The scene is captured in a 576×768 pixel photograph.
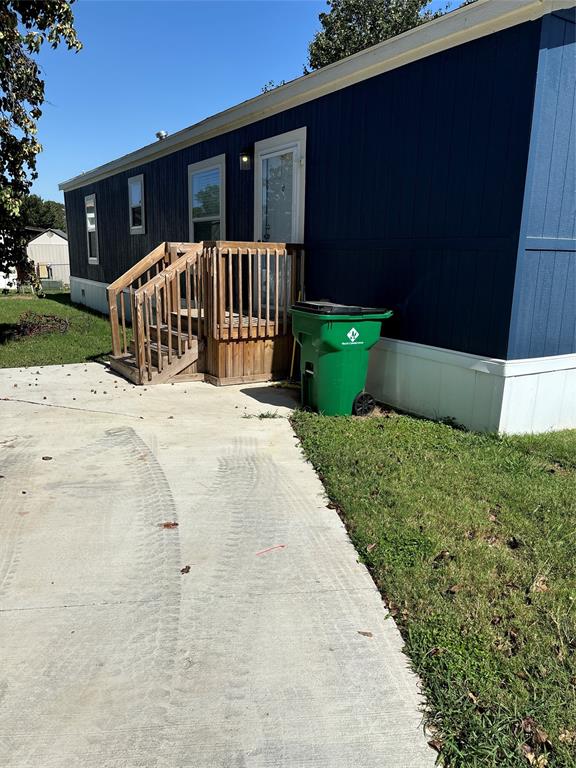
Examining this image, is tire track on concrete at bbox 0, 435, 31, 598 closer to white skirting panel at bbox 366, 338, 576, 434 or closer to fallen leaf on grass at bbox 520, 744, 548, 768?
fallen leaf on grass at bbox 520, 744, 548, 768

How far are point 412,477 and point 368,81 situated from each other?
4.25 meters

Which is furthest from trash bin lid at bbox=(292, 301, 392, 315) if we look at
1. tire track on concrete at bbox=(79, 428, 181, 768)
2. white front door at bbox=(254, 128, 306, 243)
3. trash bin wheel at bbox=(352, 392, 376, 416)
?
A: tire track on concrete at bbox=(79, 428, 181, 768)

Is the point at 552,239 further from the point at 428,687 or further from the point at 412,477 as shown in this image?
the point at 428,687

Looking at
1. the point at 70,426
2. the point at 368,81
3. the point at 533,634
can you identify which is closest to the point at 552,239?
the point at 368,81

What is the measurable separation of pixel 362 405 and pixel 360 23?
1044 inches

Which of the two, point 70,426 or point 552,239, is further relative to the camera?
point 70,426

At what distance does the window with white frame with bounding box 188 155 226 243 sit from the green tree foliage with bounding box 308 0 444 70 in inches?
767

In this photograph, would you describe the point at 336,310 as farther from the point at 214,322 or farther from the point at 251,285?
the point at 214,322

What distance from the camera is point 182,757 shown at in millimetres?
1743

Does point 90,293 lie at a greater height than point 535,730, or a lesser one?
greater

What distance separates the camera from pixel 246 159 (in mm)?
7945

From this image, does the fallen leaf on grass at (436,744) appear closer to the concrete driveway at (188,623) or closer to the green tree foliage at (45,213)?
the concrete driveway at (188,623)

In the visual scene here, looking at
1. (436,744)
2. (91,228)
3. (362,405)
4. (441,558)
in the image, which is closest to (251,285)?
(362,405)

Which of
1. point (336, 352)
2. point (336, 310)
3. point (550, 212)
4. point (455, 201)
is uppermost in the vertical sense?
point (455, 201)
